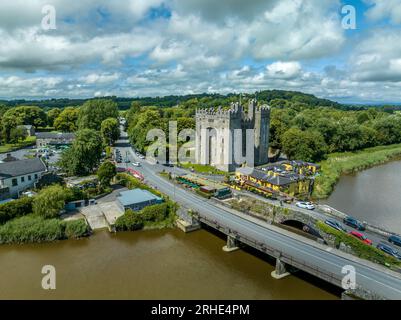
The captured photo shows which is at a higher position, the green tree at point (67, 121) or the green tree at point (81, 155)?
the green tree at point (67, 121)

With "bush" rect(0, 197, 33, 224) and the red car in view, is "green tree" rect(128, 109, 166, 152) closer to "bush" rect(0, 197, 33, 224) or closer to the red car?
"bush" rect(0, 197, 33, 224)

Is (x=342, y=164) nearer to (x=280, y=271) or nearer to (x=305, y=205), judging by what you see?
(x=305, y=205)

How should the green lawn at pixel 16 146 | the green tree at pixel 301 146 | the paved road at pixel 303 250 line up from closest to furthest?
1. the paved road at pixel 303 250
2. the green tree at pixel 301 146
3. the green lawn at pixel 16 146

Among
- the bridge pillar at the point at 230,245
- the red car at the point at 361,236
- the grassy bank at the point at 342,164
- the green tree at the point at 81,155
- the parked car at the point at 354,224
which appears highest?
the green tree at the point at 81,155

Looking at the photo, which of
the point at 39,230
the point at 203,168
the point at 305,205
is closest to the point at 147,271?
the point at 39,230

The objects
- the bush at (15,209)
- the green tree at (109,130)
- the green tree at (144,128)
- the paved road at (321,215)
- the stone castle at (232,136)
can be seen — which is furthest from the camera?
the green tree at (109,130)

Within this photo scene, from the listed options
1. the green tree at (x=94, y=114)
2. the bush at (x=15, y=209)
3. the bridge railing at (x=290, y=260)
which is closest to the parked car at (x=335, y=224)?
the bridge railing at (x=290, y=260)

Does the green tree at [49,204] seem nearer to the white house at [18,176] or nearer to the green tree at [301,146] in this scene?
the white house at [18,176]
